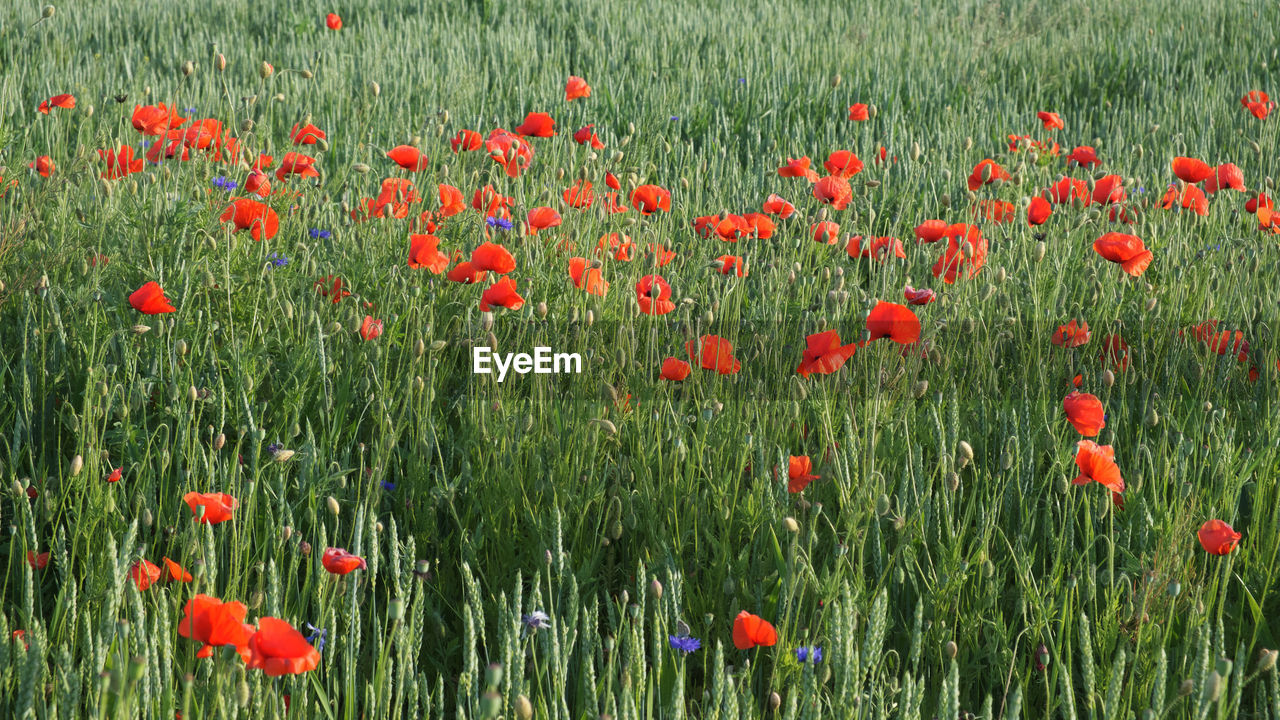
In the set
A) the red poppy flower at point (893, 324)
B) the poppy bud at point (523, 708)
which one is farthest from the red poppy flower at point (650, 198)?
the poppy bud at point (523, 708)

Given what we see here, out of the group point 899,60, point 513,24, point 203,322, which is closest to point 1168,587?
point 203,322

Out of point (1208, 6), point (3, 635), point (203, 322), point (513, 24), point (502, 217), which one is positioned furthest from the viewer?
point (1208, 6)

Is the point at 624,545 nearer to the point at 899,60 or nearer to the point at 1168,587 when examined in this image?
the point at 1168,587

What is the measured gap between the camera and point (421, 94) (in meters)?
4.79

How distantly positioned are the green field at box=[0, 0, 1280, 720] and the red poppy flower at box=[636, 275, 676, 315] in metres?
0.07

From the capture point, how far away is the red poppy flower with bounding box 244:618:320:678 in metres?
1.01

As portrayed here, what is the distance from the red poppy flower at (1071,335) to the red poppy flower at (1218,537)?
2.86ft

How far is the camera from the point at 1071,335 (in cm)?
232

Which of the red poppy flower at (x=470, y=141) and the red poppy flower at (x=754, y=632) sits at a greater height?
the red poppy flower at (x=470, y=141)

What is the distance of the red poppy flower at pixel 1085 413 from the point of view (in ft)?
5.52

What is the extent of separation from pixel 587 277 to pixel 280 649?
52.6 inches

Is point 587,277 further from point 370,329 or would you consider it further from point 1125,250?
point 1125,250

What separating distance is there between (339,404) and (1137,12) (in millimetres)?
7491

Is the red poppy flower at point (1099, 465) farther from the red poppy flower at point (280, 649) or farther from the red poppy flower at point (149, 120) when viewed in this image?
the red poppy flower at point (149, 120)
